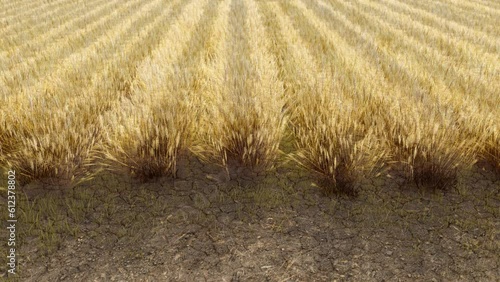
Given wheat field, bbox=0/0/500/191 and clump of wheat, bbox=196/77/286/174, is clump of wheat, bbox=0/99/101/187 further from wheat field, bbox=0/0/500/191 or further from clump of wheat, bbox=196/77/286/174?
clump of wheat, bbox=196/77/286/174

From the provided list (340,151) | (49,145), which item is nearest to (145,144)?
(49,145)

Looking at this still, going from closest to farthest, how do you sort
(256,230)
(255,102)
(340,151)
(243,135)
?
(256,230) → (340,151) → (243,135) → (255,102)

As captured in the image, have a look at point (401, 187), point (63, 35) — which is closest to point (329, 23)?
point (63, 35)

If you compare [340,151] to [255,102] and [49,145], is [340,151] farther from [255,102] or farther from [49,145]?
[49,145]

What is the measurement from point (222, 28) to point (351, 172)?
3.92 meters

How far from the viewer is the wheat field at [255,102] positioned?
223 cm

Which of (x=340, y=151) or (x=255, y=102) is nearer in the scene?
(x=340, y=151)

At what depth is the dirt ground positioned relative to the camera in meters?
1.76

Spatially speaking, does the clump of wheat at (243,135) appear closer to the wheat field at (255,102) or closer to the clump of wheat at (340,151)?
the wheat field at (255,102)

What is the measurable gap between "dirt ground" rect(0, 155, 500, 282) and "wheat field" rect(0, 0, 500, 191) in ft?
0.40

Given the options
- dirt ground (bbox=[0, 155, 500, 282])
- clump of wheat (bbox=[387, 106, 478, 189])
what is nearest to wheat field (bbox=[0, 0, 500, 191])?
clump of wheat (bbox=[387, 106, 478, 189])

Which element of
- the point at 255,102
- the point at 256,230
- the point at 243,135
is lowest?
the point at 256,230

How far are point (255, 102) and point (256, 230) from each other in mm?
855

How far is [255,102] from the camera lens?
2477 millimetres
